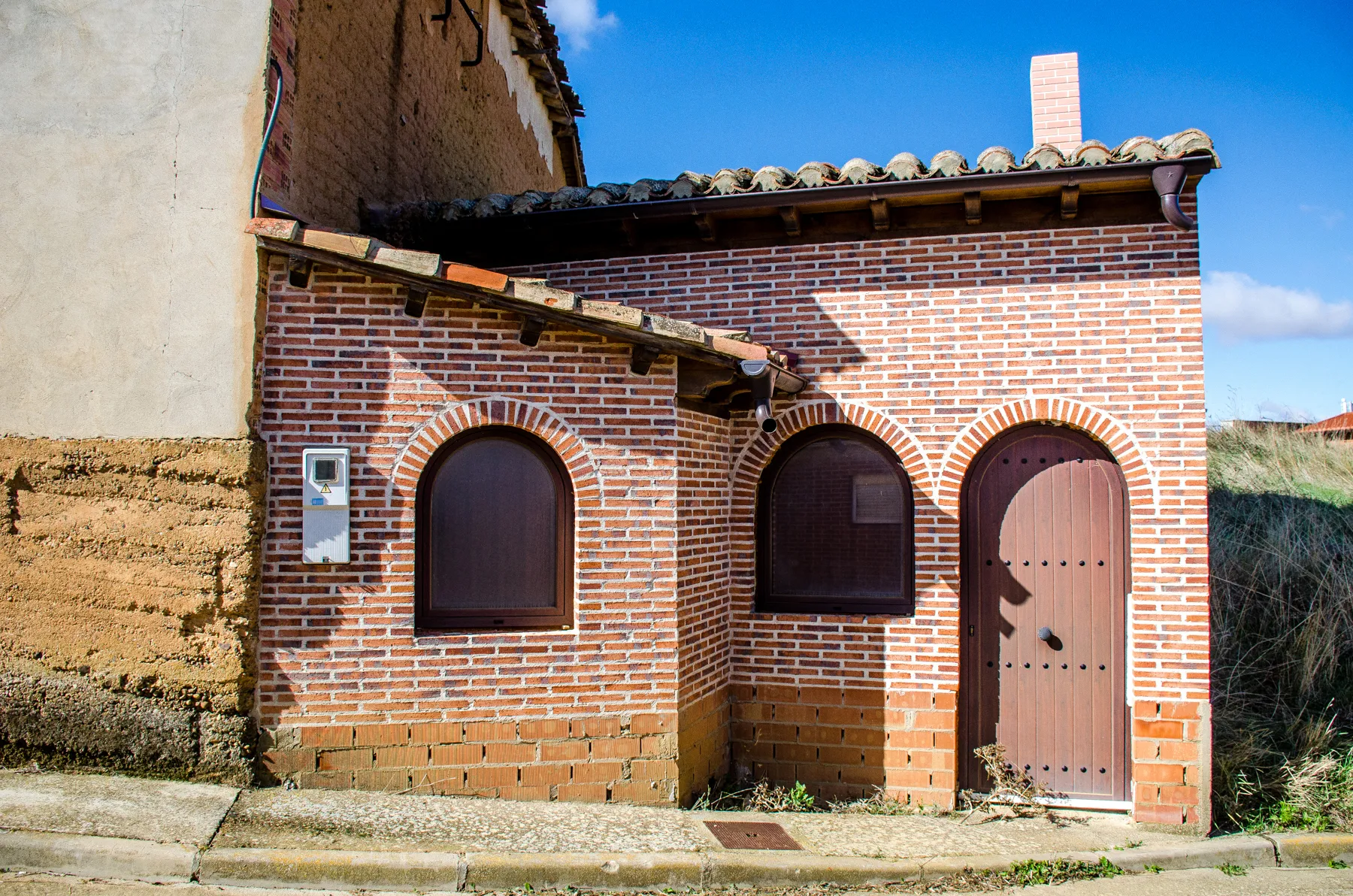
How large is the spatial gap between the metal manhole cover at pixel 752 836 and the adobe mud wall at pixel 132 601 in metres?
2.86

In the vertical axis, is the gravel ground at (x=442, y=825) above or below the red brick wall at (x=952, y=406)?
below

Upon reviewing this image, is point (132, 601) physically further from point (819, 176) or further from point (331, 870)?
point (819, 176)

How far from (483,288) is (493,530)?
5.15ft

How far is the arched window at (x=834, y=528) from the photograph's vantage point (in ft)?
22.3

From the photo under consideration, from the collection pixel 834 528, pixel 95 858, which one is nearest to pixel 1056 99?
pixel 834 528

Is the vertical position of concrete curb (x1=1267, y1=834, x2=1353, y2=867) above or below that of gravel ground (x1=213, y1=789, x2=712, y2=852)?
below

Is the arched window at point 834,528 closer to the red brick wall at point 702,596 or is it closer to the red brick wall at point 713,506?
the red brick wall at point 713,506

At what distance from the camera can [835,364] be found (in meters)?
6.82

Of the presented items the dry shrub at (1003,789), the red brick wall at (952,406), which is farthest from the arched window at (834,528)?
the dry shrub at (1003,789)

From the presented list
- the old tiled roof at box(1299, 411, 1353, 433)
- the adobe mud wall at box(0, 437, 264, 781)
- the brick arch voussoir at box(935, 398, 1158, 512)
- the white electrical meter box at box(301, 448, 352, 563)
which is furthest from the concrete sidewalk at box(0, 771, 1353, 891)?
the old tiled roof at box(1299, 411, 1353, 433)

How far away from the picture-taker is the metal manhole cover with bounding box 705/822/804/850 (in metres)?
5.36

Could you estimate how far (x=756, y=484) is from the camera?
23.0 ft

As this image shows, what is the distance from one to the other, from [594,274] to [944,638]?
3.83 m

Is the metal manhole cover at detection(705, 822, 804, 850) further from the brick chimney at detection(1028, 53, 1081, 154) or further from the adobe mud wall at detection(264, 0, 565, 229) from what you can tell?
the brick chimney at detection(1028, 53, 1081, 154)
